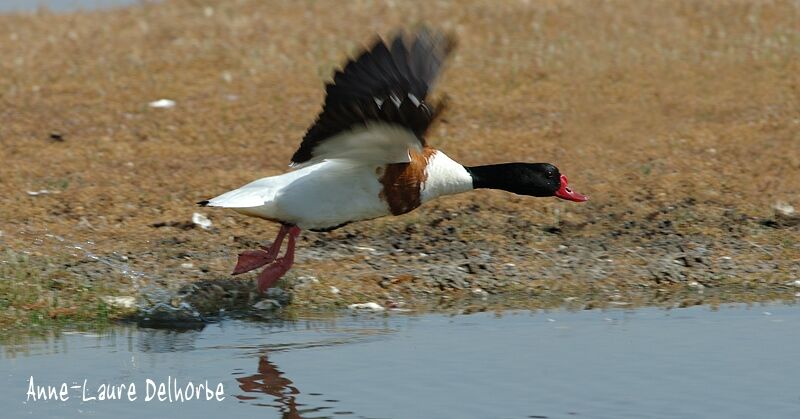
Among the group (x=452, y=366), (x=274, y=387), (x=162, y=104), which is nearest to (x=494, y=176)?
(x=452, y=366)

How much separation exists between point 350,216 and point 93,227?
224 centimetres

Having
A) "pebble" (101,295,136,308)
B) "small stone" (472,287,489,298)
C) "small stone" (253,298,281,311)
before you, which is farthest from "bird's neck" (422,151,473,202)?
"pebble" (101,295,136,308)

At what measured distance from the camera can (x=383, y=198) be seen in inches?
340

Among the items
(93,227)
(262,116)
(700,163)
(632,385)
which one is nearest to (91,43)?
(262,116)

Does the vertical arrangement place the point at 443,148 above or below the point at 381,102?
above

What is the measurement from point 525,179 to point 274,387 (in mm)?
3074

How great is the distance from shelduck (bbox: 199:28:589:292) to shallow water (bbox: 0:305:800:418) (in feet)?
2.14

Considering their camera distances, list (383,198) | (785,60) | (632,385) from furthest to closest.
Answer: (785,60), (383,198), (632,385)

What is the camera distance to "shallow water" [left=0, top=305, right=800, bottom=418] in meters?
6.59

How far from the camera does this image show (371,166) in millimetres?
8555

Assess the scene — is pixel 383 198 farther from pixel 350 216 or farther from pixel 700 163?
pixel 700 163

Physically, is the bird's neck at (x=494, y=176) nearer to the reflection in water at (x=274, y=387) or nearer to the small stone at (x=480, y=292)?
the small stone at (x=480, y=292)

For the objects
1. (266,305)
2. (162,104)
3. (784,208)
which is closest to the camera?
(266,305)

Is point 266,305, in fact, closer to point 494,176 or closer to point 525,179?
point 494,176
